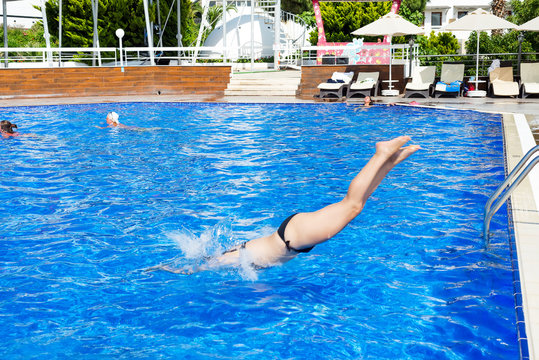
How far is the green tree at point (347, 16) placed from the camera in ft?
128

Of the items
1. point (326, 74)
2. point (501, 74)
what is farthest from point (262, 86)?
point (501, 74)

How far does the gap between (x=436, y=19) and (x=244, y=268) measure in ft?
161

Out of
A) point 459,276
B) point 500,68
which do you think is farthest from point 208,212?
point 500,68

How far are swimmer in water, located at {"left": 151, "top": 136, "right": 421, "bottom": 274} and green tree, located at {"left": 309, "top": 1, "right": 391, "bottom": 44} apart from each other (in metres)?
36.3

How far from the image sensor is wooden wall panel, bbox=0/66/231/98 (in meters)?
18.8

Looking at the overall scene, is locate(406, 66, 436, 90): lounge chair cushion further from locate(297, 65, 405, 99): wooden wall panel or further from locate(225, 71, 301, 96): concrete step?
locate(225, 71, 301, 96): concrete step

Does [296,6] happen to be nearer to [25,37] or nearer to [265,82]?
[25,37]

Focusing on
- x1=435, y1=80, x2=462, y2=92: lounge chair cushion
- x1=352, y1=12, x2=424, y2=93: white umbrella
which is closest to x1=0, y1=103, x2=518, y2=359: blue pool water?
x1=435, y1=80, x2=462, y2=92: lounge chair cushion

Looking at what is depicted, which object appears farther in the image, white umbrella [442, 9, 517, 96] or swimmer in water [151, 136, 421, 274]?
white umbrella [442, 9, 517, 96]

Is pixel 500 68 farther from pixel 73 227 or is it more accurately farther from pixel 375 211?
pixel 73 227

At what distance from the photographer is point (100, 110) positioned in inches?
624

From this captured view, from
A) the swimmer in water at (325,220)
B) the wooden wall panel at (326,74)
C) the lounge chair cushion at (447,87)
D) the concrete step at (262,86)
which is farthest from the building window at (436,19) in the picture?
the swimmer in water at (325,220)

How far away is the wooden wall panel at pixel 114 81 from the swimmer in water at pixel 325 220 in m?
16.0

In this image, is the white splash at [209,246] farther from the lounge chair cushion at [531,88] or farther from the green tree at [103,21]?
the green tree at [103,21]
